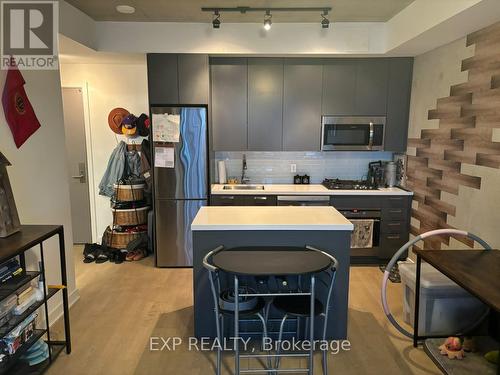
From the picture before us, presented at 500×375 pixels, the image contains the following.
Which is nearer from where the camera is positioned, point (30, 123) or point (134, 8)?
point (30, 123)

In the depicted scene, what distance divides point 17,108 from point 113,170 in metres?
2.12

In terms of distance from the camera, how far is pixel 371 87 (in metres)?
4.29

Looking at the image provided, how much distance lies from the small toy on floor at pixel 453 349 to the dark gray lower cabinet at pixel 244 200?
84.6 inches

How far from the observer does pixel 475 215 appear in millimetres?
3057

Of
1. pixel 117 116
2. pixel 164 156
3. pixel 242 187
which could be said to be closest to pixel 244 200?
pixel 242 187

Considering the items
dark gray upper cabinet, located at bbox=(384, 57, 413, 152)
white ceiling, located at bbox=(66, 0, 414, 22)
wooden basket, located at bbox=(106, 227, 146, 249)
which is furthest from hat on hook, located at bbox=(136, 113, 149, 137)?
dark gray upper cabinet, located at bbox=(384, 57, 413, 152)

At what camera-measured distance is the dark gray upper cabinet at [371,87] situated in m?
4.24

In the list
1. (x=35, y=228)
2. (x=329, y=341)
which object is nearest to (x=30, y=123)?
(x=35, y=228)

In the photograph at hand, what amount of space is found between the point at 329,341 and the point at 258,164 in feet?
8.42

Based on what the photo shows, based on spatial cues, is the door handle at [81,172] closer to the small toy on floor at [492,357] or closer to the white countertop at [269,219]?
the white countertop at [269,219]

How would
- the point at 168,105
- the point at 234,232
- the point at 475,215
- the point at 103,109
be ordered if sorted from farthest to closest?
the point at 103,109, the point at 168,105, the point at 475,215, the point at 234,232

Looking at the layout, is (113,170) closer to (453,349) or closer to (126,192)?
(126,192)

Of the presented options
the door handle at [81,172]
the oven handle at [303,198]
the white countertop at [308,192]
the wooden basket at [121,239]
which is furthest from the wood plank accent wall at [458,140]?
the door handle at [81,172]

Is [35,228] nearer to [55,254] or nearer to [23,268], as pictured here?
[23,268]
